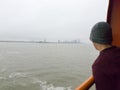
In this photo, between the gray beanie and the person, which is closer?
the person

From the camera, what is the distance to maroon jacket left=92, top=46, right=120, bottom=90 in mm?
1775

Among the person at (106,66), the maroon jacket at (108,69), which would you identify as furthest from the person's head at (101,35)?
the maroon jacket at (108,69)

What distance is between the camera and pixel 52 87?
523 inches

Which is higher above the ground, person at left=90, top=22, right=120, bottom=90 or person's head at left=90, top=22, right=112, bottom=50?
person's head at left=90, top=22, right=112, bottom=50

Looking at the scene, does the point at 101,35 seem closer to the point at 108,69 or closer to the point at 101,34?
the point at 101,34

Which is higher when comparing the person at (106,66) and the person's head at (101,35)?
the person's head at (101,35)

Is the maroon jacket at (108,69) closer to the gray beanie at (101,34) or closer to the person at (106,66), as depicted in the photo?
the person at (106,66)

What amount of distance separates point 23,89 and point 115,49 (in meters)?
11.5

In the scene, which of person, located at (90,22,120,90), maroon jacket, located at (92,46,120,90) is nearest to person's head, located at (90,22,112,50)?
person, located at (90,22,120,90)

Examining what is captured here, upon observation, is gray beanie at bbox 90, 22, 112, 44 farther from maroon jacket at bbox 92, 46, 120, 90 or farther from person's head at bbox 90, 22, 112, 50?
maroon jacket at bbox 92, 46, 120, 90

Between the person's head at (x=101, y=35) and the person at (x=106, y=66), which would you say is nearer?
the person at (x=106, y=66)

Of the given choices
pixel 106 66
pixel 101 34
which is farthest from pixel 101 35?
pixel 106 66

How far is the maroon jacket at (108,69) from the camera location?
178 cm

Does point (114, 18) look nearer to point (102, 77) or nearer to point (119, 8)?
point (119, 8)
